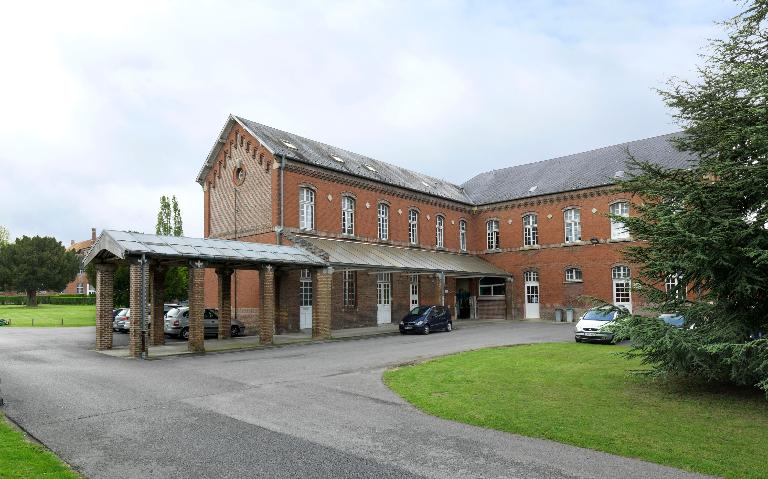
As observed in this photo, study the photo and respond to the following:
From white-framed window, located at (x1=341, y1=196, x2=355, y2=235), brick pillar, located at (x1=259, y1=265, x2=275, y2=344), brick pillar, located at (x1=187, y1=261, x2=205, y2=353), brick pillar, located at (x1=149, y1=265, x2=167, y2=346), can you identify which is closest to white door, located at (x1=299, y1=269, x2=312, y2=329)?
white-framed window, located at (x1=341, y1=196, x2=355, y2=235)

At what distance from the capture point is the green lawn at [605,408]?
263 inches

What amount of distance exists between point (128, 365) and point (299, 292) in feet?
36.9

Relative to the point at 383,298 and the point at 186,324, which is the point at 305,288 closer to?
the point at 383,298

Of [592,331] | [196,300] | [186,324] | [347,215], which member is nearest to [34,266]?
[186,324]

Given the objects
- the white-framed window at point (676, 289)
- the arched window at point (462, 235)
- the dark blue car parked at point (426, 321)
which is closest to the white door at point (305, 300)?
the dark blue car parked at point (426, 321)

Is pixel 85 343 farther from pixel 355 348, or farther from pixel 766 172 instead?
pixel 766 172

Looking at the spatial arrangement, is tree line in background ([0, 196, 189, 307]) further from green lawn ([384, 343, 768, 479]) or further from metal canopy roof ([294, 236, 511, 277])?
green lawn ([384, 343, 768, 479])

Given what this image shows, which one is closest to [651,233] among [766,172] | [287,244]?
[766,172]

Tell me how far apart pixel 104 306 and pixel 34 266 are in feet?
158

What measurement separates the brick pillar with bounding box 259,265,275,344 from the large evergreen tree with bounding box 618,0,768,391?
13205 mm

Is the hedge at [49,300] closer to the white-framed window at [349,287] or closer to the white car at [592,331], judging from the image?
the white-framed window at [349,287]

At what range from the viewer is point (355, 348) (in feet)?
61.3

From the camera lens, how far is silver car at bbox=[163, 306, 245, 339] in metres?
22.7

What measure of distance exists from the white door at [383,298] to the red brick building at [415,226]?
62 mm
